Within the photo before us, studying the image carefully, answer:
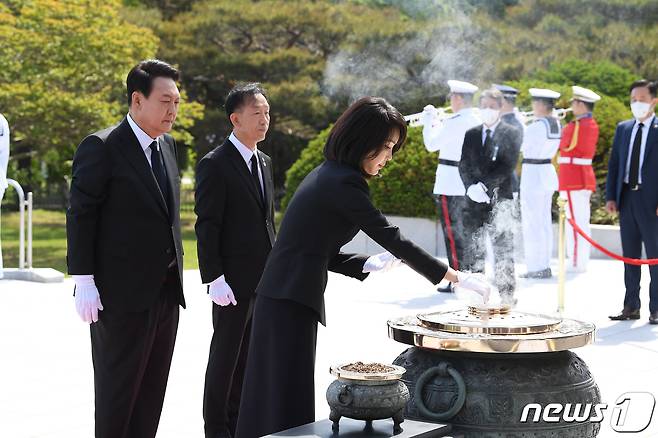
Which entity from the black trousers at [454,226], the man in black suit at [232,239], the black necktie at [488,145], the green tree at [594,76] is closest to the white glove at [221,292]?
the man in black suit at [232,239]

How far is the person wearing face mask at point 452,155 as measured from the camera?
9.30 m

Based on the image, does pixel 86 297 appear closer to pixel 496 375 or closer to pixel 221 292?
pixel 221 292

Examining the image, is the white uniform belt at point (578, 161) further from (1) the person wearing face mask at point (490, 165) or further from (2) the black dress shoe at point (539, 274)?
(1) the person wearing face mask at point (490, 165)

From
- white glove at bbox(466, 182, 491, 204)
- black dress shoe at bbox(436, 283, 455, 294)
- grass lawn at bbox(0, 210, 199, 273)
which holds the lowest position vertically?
grass lawn at bbox(0, 210, 199, 273)

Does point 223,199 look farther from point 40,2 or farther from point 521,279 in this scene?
point 40,2

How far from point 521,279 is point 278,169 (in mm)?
13670

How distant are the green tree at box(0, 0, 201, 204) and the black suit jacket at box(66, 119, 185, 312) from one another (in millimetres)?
11269

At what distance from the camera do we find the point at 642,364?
651cm

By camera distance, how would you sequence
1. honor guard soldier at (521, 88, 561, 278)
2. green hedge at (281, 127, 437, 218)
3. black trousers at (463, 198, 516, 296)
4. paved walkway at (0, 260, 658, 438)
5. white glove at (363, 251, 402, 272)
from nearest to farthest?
1. white glove at (363, 251, 402, 272)
2. paved walkway at (0, 260, 658, 438)
3. black trousers at (463, 198, 516, 296)
4. honor guard soldier at (521, 88, 561, 278)
5. green hedge at (281, 127, 437, 218)

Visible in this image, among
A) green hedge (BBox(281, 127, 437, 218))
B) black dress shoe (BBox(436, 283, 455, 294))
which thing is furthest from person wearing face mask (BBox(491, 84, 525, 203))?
green hedge (BBox(281, 127, 437, 218))

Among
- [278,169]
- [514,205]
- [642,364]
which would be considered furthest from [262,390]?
[278,169]

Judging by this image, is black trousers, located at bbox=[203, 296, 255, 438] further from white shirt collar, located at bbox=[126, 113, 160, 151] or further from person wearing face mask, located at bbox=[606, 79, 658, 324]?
person wearing face mask, located at bbox=[606, 79, 658, 324]

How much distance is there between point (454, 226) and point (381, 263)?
216 inches

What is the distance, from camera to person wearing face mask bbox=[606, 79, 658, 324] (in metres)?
7.93
